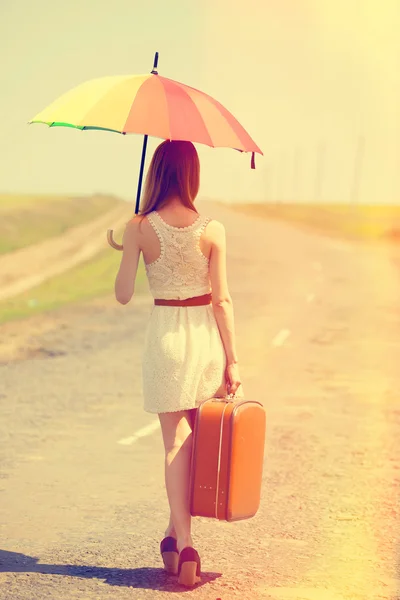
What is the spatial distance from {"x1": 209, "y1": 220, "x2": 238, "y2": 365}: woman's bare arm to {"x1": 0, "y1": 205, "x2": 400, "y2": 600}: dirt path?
3.73ft

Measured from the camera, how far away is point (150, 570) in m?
5.75

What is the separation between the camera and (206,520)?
6977 millimetres

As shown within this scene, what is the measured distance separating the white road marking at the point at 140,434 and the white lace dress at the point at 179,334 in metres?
4.07

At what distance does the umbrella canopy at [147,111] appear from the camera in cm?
562

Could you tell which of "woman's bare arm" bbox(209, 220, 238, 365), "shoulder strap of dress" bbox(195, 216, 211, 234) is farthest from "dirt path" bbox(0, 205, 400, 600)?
"shoulder strap of dress" bbox(195, 216, 211, 234)

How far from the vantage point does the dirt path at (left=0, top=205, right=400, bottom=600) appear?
5.69 m

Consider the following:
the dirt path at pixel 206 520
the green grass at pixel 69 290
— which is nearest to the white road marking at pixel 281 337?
the dirt path at pixel 206 520

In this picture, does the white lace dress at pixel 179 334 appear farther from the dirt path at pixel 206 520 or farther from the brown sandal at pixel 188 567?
the dirt path at pixel 206 520

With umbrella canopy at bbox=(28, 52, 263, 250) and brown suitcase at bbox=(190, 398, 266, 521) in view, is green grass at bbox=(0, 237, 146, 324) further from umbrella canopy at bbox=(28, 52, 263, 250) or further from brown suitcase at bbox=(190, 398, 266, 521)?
brown suitcase at bbox=(190, 398, 266, 521)

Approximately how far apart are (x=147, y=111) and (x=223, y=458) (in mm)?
1705

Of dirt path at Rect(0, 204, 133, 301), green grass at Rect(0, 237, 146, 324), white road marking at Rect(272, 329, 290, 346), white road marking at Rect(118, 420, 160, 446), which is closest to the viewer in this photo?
white road marking at Rect(118, 420, 160, 446)

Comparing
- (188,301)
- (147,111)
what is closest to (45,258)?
(147,111)

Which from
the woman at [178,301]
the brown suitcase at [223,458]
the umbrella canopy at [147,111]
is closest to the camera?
the brown suitcase at [223,458]

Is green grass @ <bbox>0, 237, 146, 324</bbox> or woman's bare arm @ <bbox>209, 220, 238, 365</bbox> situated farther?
green grass @ <bbox>0, 237, 146, 324</bbox>
